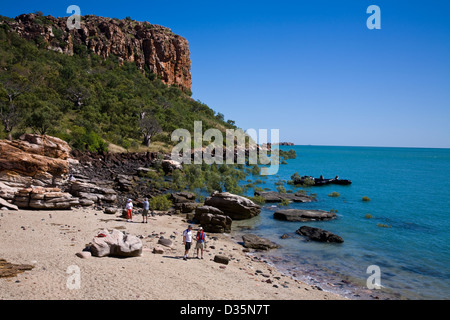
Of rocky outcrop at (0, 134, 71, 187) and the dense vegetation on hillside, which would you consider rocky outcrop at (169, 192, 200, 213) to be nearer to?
rocky outcrop at (0, 134, 71, 187)

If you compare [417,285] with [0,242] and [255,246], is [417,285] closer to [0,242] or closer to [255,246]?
[255,246]

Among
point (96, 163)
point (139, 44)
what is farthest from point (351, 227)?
point (139, 44)

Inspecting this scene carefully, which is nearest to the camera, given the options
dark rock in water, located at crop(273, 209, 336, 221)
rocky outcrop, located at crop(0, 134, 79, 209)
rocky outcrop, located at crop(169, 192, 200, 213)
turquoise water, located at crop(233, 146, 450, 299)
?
turquoise water, located at crop(233, 146, 450, 299)

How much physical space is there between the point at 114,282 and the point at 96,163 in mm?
36650

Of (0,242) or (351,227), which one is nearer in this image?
(0,242)

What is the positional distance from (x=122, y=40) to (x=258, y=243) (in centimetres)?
13176

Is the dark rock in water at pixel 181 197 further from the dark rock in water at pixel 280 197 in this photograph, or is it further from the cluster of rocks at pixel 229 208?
the dark rock in water at pixel 280 197

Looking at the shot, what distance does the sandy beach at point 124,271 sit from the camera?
33.0 ft

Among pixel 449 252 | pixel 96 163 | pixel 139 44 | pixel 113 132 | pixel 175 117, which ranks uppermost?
pixel 139 44

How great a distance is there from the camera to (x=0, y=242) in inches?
542

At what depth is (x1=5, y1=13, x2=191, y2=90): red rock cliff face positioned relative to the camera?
100000mm

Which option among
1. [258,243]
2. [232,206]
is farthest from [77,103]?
[258,243]

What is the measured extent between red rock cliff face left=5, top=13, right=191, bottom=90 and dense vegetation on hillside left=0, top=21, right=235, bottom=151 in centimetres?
609

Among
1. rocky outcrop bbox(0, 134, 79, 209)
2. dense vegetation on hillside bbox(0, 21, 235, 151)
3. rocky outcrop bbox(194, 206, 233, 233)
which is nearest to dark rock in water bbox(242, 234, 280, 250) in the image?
rocky outcrop bbox(194, 206, 233, 233)
